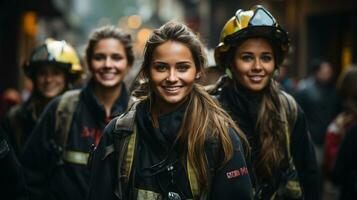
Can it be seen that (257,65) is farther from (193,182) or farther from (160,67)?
(193,182)

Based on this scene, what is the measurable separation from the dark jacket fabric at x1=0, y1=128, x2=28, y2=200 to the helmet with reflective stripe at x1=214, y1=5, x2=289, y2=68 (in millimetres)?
1946

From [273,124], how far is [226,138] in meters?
1.05

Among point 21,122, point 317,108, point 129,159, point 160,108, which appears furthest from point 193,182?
point 317,108

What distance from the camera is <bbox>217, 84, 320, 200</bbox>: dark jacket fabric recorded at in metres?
4.80

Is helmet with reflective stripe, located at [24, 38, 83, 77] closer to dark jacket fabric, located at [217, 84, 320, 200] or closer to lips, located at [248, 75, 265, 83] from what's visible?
dark jacket fabric, located at [217, 84, 320, 200]

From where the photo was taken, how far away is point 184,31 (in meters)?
4.05

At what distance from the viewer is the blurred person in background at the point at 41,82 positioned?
655 centimetres

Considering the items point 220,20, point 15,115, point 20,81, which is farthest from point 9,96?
point 220,20

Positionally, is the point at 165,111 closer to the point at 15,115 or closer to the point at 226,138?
the point at 226,138

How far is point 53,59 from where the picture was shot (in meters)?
6.71

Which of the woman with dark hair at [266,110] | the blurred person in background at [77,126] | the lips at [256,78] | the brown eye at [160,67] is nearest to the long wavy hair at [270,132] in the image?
the woman with dark hair at [266,110]

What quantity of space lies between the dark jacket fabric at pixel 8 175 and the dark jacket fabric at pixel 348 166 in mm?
3266

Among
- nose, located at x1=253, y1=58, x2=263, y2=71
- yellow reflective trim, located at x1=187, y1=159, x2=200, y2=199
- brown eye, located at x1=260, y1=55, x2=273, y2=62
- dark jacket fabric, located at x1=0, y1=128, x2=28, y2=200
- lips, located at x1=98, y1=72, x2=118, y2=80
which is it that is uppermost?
brown eye, located at x1=260, y1=55, x2=273, y2=62

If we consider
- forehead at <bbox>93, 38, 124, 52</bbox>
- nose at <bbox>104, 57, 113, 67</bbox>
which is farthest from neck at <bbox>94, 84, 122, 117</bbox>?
forehead at <bbox>93, 38, 124, 52</bbox>
